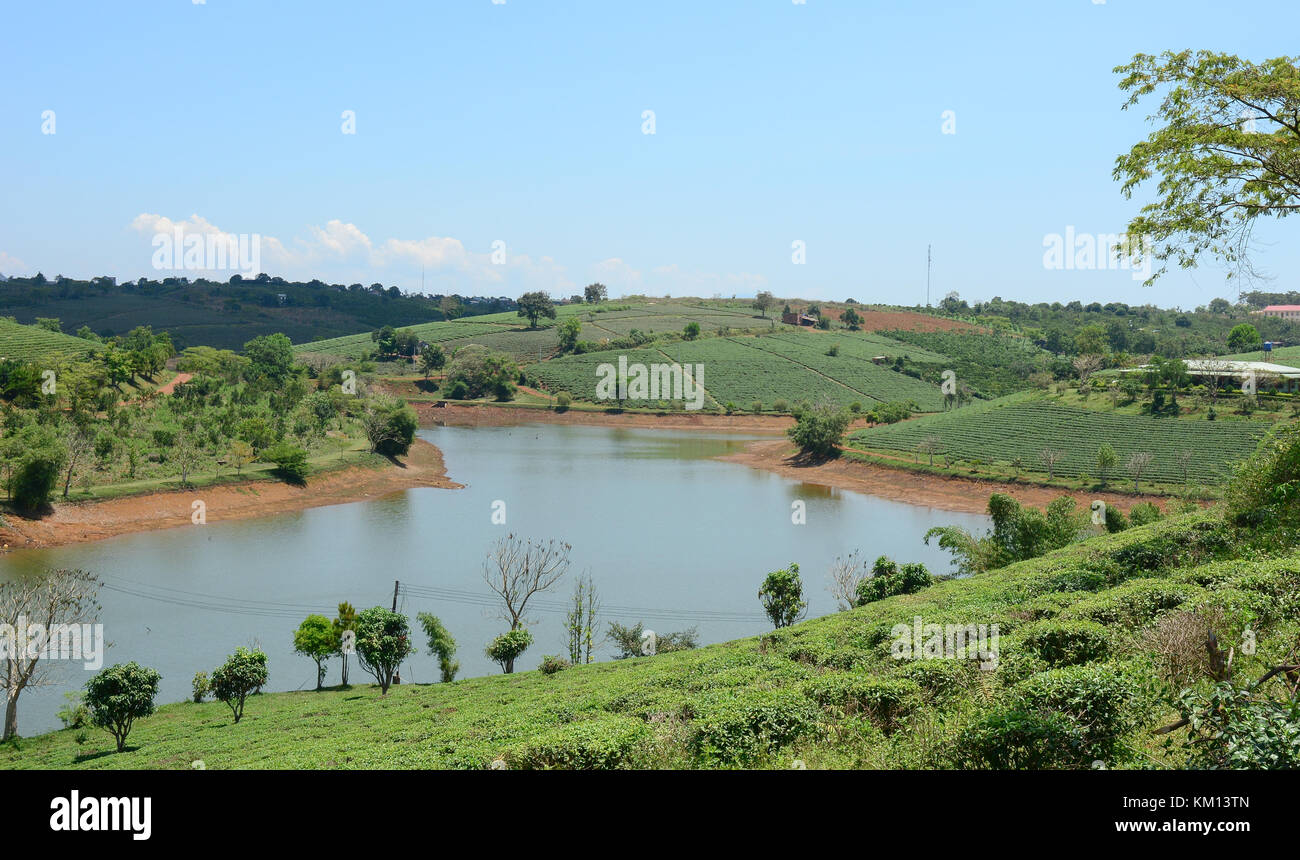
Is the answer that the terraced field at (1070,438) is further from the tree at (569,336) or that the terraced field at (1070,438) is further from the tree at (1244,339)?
the tree at (569,336)

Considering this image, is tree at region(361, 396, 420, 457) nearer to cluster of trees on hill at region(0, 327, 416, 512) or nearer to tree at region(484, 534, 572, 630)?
cluster of trees on hill at region(0, 327, 416, 512)

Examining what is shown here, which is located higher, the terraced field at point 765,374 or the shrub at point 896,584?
the terraced field at point 765,374

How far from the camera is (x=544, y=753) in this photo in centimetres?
816

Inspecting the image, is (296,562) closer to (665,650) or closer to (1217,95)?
(665,650)

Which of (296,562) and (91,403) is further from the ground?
(91,403)

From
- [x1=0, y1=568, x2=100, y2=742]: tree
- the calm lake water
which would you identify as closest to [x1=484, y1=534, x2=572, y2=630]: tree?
the calm lake water

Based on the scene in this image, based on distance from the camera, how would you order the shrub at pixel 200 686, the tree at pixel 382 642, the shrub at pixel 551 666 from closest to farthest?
the shrub at pixel 551 666
the shrub at pixel 200 686
the tree at pixel 382 642

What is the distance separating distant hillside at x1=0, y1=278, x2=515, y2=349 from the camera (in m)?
132

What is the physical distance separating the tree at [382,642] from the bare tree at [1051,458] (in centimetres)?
5073

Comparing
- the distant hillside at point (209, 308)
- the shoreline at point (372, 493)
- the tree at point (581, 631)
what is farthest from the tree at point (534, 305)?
the tree at point (581, 631)

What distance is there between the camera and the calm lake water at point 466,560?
28688 millimetres

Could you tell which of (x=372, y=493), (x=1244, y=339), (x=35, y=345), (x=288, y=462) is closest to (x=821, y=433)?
(x=372, y=493)
